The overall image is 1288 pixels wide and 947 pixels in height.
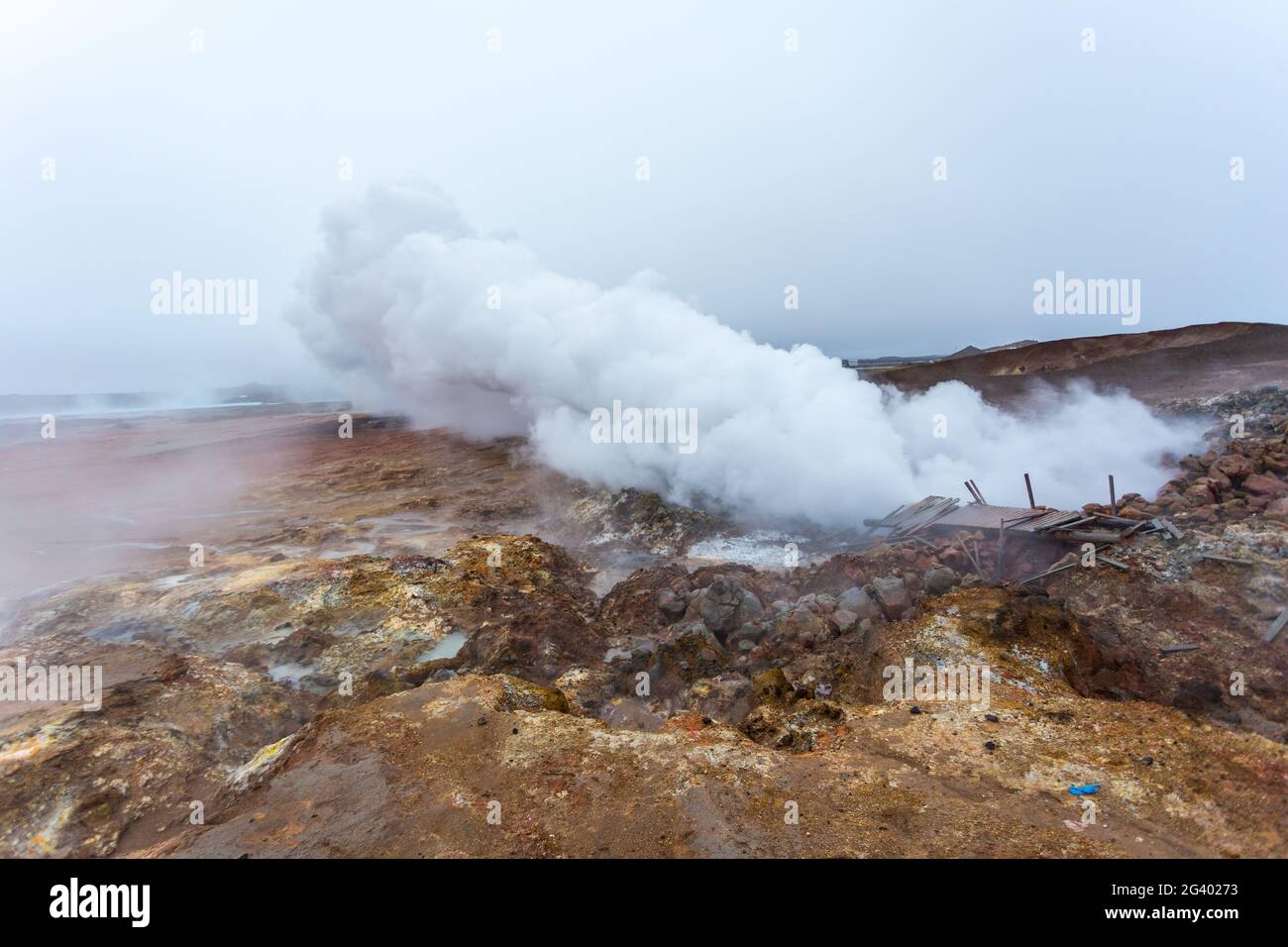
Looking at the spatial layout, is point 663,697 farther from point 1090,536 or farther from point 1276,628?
point 1090,536

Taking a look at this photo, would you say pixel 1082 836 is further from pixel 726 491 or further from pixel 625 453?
pixel 625 453

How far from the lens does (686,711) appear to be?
6469 mm

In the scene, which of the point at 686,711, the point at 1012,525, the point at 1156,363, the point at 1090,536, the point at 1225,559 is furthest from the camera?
the point at 1156,363

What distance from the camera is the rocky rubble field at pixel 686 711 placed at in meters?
4.07

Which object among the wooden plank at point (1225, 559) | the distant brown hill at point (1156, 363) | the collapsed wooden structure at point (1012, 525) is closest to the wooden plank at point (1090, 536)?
the collapsed wooden structure at point (1012, 525)

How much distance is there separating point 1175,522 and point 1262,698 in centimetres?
448

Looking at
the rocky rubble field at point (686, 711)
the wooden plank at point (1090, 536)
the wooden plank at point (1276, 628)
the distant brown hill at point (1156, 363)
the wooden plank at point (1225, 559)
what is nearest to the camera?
the rocky rubble field at point (686, 711)

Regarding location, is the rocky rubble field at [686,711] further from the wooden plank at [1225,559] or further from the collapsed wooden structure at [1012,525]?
the collapsed wooden structure at [1012,525]

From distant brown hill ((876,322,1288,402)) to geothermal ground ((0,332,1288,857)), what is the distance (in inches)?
458

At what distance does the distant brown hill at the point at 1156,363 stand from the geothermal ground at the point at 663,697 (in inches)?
458

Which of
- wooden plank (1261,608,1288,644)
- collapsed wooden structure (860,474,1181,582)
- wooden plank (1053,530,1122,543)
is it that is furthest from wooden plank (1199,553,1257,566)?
wooden plank (1261,608,1288,644)

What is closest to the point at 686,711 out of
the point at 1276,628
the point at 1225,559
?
the point at 1276,628

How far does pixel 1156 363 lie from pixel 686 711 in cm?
2927
